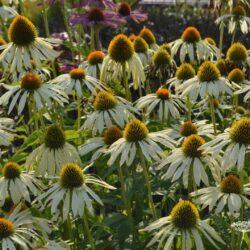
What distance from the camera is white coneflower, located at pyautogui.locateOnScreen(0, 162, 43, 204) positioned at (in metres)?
2.73

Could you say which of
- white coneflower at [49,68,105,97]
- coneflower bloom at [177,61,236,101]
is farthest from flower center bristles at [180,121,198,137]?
white coneflower at [49,68,105,97]

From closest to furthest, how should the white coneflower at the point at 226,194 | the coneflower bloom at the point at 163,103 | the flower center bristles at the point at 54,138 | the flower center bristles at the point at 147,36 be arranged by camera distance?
→ the white coneflower at the point at 226,194
the flower center bristles at the point at 54,138
the coneflower bloom at the point at 163,103
the flower center bristles at the point at 147,36

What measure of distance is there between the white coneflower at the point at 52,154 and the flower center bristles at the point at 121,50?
67 cm

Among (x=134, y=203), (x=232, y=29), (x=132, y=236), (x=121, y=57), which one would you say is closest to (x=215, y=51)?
(x=232, y=29)

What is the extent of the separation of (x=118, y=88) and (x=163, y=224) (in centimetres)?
165

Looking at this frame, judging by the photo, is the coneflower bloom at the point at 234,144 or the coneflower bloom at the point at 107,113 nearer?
the coneflower bloom at the point at 234,144

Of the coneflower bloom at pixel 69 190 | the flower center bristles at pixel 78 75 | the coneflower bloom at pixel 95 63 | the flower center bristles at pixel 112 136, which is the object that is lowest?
the coneflower bloom at pixel 69 190

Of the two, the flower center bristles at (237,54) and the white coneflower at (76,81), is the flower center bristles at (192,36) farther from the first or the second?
the white coneflower at (76,81)

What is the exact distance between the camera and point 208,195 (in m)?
2.59

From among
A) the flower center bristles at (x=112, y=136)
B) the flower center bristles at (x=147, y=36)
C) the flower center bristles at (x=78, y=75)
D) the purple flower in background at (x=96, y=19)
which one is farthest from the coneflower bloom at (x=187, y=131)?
the purple flower in background at (x=96, y=19)

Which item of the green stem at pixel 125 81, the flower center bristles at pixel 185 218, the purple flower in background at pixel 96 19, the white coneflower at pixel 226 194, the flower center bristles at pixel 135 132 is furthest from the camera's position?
the purple flower in background at pixel 96 19

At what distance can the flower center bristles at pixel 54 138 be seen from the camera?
2871mm

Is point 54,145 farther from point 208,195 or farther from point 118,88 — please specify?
point 118,88

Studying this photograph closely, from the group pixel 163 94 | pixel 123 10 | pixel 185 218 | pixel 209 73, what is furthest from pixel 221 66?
pixel 123 10
